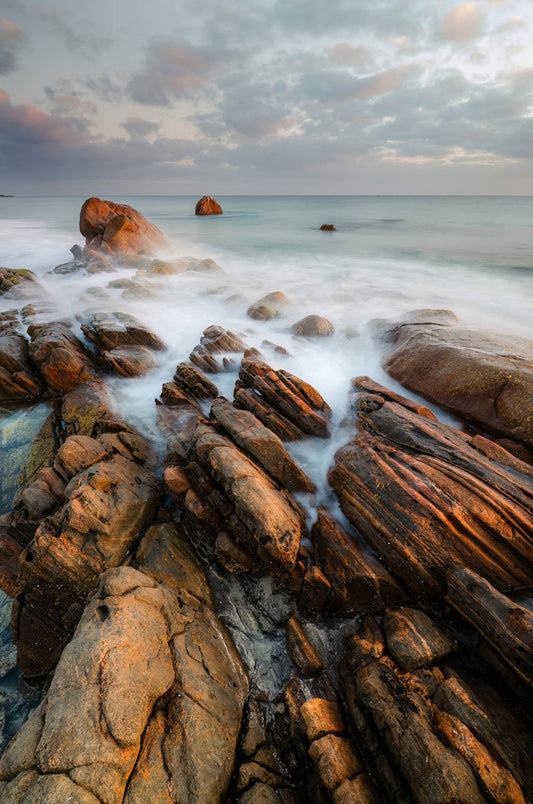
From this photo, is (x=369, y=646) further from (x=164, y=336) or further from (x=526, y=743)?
(x=164, y=336)

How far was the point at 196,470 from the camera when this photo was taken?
23.9ft

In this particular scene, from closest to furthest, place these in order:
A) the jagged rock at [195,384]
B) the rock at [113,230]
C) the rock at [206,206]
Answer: the jagged rock at [195,384], the rock at [113,230], the rock at [206,206]

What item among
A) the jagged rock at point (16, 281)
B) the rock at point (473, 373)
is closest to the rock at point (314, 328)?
the rock at point (473, 373)

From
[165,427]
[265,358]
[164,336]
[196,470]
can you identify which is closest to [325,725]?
[196,470]

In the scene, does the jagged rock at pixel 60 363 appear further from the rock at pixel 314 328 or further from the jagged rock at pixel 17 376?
the rock at pixel 314 328

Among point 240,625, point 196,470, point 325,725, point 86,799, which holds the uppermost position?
point 196,470

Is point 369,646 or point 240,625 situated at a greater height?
point 369,646

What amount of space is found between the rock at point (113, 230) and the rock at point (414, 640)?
34.1 meters

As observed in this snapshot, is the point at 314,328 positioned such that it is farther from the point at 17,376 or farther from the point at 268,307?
the point at 17,376

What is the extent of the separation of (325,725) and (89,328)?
49.1 feet

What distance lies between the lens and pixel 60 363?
1195 centimetres

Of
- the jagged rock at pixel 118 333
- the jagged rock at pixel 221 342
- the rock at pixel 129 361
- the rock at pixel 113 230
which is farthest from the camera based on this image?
the rock at pixel 113 230

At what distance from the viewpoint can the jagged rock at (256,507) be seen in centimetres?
600

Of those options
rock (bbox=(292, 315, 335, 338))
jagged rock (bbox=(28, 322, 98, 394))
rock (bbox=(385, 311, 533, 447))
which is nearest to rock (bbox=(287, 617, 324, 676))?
rock (bbox=(385, 311, 533, 447))
